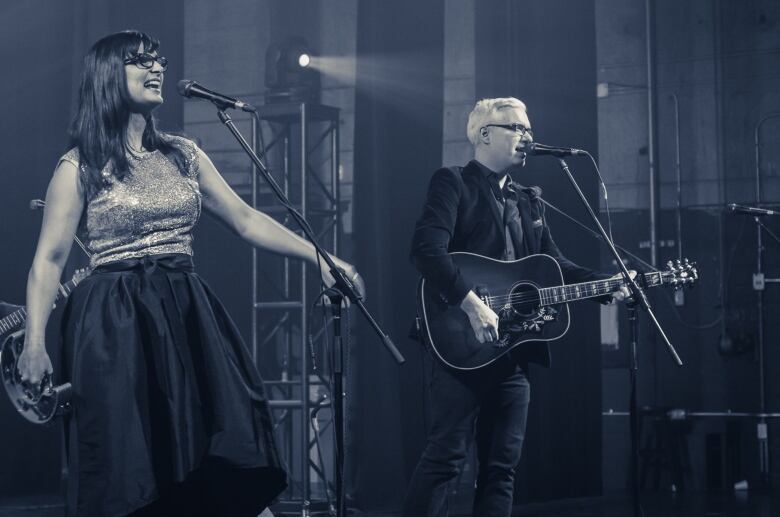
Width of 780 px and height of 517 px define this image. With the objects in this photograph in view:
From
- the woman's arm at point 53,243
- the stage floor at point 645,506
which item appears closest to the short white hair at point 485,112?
the woman's arm at point 53,243

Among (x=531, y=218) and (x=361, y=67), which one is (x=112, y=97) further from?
(x=361, y=67)

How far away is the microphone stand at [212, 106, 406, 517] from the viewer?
287cm

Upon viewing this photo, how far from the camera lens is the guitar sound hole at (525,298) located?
3.88 metres

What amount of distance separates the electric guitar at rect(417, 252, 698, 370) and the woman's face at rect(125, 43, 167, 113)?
128cm

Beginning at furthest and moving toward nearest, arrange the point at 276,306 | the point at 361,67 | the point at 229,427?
1. the point at 276,306
2. the point at 361,67
3. the point at 229,427

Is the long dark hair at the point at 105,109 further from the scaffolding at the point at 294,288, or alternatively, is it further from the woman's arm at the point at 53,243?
the scaffolding at the point at 294,288

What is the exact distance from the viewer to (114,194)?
9.25ft

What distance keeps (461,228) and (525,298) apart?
0.36m

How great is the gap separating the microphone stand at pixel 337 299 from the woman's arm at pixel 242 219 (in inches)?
3.8

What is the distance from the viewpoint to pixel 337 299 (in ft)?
9.53

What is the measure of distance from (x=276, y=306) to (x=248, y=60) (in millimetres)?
2926

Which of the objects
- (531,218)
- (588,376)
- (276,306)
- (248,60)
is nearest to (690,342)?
(588,376)

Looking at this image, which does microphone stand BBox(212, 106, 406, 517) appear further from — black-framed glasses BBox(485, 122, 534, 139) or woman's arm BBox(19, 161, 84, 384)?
black-framed glasses BBox(485, 122, 534, 139)

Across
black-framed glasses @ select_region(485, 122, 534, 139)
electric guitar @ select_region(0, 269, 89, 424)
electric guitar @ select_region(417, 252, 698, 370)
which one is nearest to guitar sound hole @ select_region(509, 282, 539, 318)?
electric guitar @ select_region(417, 252, 698, 370)
